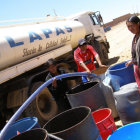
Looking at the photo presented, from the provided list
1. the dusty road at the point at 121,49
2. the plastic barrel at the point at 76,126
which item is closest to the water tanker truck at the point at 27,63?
the plastic barrel at the point at 76,126

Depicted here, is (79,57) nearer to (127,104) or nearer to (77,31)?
(127,104)

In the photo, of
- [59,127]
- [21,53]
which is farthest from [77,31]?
[59,127]

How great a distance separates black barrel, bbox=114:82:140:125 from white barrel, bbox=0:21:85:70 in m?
2.41

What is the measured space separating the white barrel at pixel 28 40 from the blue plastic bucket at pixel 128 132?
9.65 ft

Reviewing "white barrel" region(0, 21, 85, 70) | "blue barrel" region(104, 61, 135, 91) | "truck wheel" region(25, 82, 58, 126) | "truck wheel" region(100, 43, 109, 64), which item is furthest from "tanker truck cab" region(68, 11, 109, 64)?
"blue barrel" region(104, 61, 135, 91)

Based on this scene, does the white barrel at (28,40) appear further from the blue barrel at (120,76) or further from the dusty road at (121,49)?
the dusty road at (121,49)

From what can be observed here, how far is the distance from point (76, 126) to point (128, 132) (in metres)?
0.56

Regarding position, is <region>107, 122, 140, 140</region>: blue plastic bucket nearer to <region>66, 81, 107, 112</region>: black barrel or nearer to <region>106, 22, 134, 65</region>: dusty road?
<region>66, 81, 107, 112</region>: black barrel

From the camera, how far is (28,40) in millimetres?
5199

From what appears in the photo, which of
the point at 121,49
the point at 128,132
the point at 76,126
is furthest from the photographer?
the point at 121,49

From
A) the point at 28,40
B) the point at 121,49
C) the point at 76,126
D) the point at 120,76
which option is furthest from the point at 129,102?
the point at 121,49

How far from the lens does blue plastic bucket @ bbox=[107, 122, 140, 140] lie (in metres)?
2.18

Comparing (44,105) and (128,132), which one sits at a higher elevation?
(128,132)

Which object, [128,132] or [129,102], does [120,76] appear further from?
[128,132]
